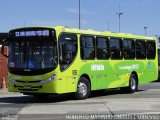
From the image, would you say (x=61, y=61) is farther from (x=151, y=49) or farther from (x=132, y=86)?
(x=151, y=49)

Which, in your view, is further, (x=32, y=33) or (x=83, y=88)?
(x=83, y=88)

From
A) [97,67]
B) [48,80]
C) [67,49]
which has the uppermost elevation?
[67,49]

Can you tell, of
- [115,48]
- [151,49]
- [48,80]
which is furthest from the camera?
[151,49]

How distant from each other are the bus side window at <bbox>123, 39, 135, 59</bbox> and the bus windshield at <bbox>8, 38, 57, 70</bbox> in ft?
19.2

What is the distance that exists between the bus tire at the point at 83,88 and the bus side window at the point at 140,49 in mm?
5249

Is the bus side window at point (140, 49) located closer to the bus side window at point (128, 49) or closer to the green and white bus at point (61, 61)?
the bus side window at point (128, 49)

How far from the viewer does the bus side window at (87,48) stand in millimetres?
20797

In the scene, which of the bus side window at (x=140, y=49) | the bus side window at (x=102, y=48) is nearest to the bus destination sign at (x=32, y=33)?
the bus side window at (x=102, y=48)

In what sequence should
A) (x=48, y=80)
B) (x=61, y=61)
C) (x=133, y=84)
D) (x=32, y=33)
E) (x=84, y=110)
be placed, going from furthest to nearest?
1. (x=133, y=84)
2. (x=32, y=33)
3. (x=61, y=61)
4. (x=48, y=80)
5. (x=84, y=110)

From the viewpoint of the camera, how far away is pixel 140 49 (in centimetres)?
2583

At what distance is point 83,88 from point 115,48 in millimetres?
3354

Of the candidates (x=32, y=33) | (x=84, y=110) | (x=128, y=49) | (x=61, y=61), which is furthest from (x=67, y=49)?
(x=128, y=49)

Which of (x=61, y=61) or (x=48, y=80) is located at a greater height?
(x=61, y=61)

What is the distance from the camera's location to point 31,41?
19.6 m
